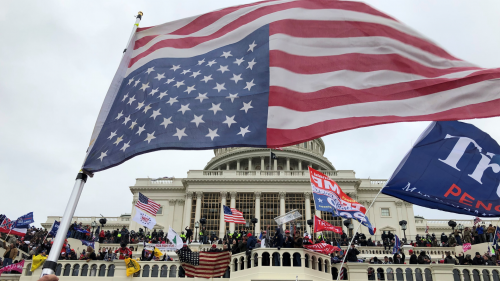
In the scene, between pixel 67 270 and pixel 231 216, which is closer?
pixel 67 270

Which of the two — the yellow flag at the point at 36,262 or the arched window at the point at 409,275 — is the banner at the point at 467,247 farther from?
the yellow flag at the point at 36,262

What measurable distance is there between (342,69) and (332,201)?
11.9 meters

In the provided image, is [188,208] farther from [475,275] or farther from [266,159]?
[475,275]

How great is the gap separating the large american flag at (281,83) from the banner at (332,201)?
11.0 m

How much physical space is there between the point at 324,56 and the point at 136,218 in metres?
21.8

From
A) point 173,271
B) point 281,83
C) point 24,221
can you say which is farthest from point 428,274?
point 24,221

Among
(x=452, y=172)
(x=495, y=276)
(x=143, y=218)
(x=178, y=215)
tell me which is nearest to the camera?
(x=452, y=172)

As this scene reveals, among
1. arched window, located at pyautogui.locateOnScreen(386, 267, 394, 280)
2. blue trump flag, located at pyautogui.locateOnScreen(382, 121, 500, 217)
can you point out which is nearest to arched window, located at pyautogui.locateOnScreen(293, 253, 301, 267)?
arched window, located at pyautogui.locateOnScreen(386, 267, 394, 280)

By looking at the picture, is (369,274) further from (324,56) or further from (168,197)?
(168,197)

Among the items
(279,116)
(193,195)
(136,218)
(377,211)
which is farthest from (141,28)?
(377,211)

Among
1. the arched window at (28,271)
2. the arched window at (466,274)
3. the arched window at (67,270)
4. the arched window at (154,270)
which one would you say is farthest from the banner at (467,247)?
the arched window at (28,271)

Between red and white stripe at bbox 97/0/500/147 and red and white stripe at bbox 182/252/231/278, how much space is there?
28.5 ft

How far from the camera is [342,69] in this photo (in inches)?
361

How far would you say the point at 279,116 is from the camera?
28.7 ft
